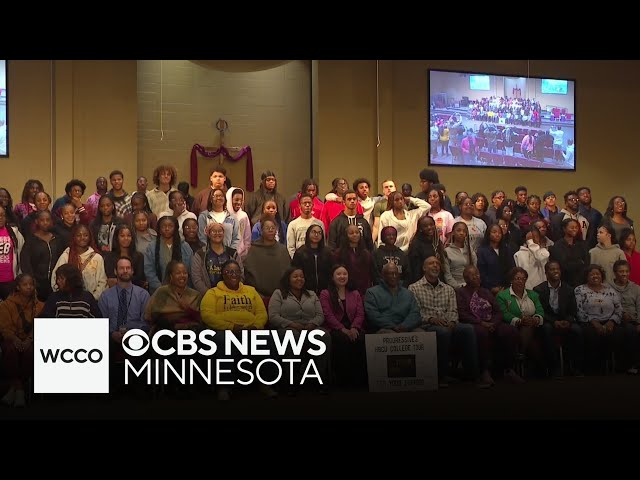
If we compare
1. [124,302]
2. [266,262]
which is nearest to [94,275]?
[124,302]

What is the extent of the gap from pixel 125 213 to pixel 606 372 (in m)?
4.48

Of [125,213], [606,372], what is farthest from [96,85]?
[606,372]

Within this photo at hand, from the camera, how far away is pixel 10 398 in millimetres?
6246

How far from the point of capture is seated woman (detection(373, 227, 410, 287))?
7.62m

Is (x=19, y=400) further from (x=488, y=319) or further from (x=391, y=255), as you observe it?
(x=488, y=319)

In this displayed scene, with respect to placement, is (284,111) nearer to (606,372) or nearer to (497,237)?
(497,237)

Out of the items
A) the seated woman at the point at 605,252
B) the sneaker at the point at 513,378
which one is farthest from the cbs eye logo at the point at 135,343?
the seated woman at the point at 605,252

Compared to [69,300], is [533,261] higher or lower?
higher

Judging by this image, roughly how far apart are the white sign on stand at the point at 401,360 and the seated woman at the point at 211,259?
4.37 ft

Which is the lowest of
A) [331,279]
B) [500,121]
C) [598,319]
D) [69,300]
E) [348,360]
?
[348,360]

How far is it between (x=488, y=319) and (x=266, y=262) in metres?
1.87

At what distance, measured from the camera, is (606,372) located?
25.5ft

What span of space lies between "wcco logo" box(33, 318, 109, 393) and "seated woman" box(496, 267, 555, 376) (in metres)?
3.26

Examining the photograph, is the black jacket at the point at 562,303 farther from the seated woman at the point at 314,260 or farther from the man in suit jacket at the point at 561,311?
the seated woman at the point at 314,260
